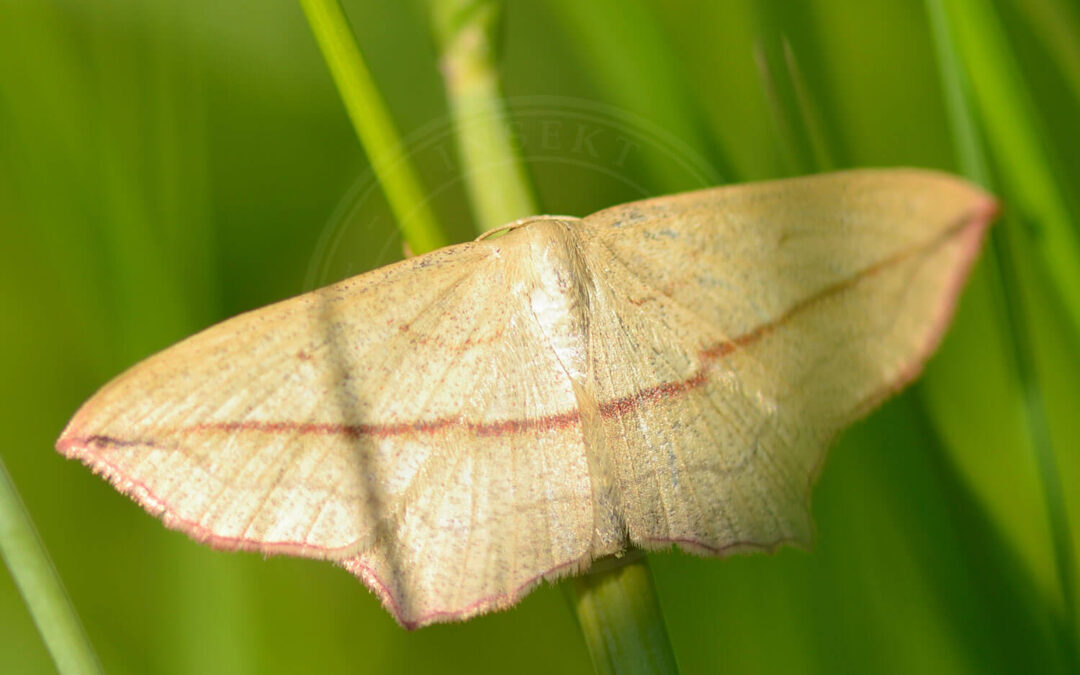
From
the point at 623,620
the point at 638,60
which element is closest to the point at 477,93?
the point at 638,60

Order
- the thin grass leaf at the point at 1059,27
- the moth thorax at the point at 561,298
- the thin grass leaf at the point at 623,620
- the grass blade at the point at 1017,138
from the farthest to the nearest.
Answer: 1. the thin grass leaf at the point at 1059,27
2. the moth thorax at the point at 561,298
3. the grass blade at the point at 1017,138
4. the thin grass leaf at the point at 623,620

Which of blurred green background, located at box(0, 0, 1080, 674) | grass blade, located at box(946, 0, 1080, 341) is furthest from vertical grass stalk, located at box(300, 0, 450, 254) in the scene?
grass blade, located at box(946, 0, 1080, 341)

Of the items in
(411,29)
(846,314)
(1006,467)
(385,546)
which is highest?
(411,29)

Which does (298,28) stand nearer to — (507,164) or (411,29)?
(411,29)

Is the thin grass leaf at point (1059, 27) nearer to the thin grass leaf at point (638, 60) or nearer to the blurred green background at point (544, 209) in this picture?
the blurred green background at point (544, 209)

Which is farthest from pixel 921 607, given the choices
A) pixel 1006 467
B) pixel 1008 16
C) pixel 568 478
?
pixel 1008 16

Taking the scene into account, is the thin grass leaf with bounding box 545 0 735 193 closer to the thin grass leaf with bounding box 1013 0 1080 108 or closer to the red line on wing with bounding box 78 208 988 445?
the red line on wing with bounding box 78 208 988 445

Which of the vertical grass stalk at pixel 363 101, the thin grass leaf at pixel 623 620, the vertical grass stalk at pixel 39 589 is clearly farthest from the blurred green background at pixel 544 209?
the vertical grass stalk at pixel 39 589
